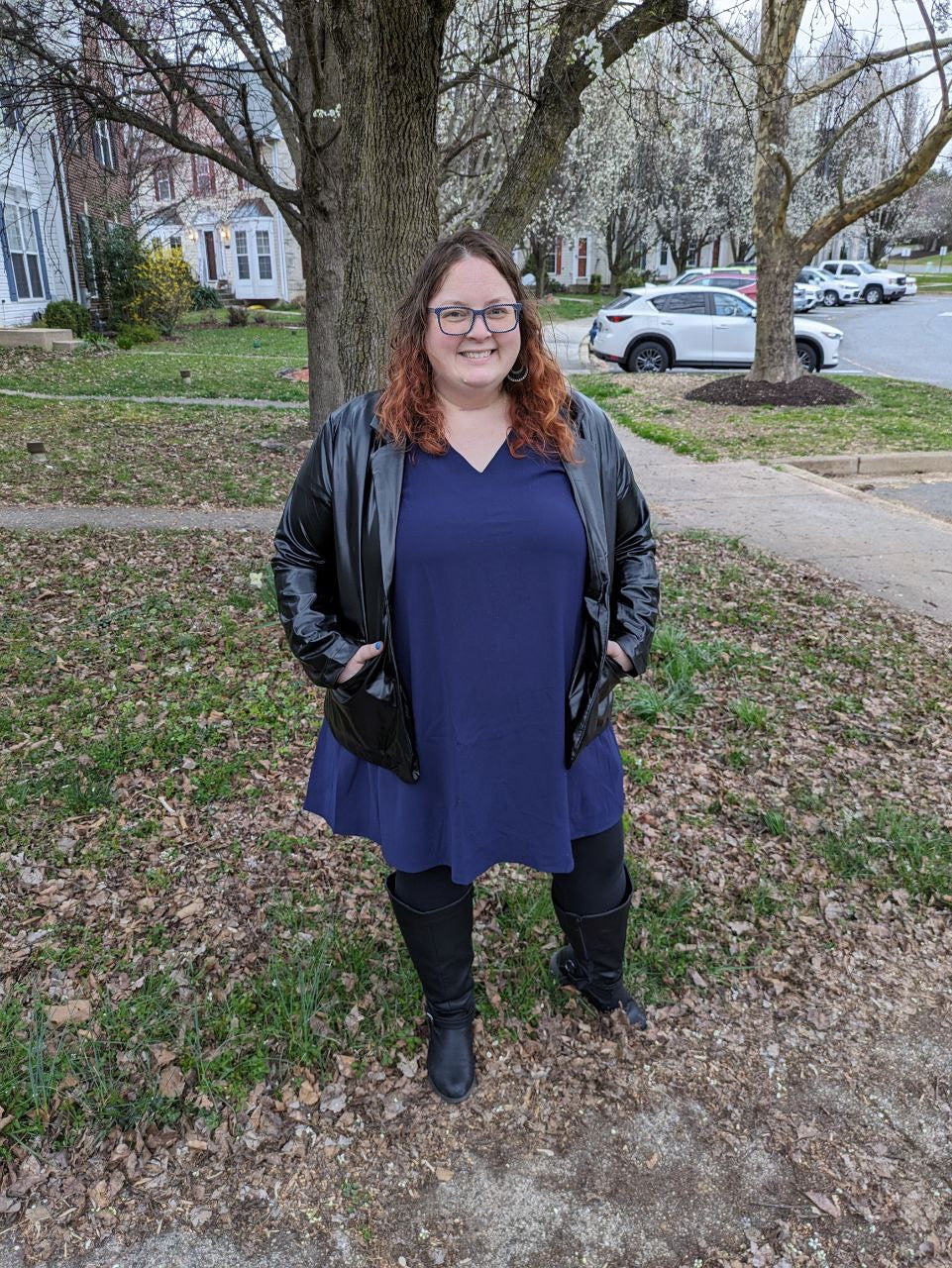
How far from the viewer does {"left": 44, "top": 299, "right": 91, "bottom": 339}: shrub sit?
19203 millimetres

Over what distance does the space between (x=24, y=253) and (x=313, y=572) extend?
70.2 feet

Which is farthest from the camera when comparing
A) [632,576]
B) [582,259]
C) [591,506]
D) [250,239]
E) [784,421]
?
[582,259]

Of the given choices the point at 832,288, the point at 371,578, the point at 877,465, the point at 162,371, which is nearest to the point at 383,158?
the point at 371,578

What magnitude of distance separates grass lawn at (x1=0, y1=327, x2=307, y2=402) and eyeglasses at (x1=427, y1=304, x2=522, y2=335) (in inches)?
462

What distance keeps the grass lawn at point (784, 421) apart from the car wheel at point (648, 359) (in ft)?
6.82

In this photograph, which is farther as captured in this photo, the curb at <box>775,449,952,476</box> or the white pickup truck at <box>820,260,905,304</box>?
the white pickup truck at <box>820,260,905,304</box>

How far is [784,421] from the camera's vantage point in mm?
11516

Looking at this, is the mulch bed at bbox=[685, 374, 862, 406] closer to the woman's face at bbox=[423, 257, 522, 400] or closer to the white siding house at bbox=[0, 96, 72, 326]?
the woman's face at bbox=[423, 257, 522, 400]

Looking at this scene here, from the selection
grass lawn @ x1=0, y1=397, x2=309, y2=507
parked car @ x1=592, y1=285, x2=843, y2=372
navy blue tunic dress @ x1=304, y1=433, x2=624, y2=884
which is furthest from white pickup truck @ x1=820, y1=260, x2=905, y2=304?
navy blue tunic dress @ x1=304, y1=433, x2=624, y2=884

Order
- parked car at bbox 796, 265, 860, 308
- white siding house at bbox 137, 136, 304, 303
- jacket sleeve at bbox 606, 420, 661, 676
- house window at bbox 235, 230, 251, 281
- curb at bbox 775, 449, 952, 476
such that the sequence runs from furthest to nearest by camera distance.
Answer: house window at bbox 235, 230, 251, 281 < parked car at bbox 796, 265, 860, 308 < white siding house at bbox 137, 136, 304, 303 < curb at bbox 775, 449, 952, 476 < jacket sleeve at bbox 606, 420, 661, 676

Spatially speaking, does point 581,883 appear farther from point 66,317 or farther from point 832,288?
point 832,288

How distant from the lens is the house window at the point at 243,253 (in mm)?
38000

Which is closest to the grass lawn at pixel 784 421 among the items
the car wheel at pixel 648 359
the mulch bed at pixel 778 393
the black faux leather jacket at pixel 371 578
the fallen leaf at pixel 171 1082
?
the mulch bed at pixel 778 393

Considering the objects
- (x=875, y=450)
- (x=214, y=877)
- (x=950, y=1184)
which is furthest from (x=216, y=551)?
(x=875, y=450)
